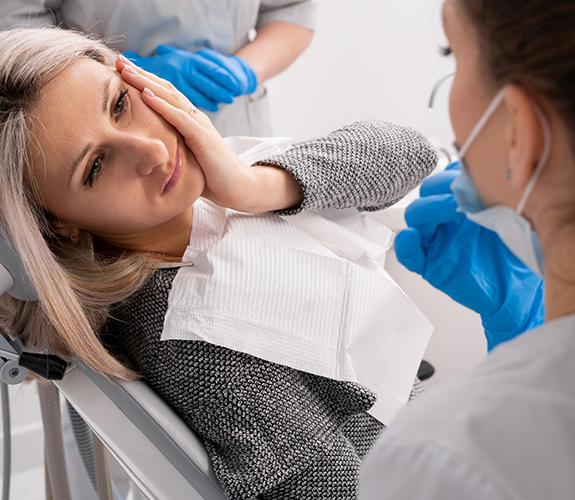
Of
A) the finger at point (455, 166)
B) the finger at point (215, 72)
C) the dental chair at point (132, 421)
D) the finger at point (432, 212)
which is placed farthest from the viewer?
the finger at point (215, 72)

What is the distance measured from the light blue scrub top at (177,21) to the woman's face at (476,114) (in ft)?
2.81

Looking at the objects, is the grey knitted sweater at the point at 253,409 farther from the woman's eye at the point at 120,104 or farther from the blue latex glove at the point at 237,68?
the blue latex glove at the point at 237,68

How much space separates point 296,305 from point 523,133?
1.84 ft

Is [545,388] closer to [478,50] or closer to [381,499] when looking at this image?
[381,499]

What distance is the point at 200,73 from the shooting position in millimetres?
1264

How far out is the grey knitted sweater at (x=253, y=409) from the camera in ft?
2.75

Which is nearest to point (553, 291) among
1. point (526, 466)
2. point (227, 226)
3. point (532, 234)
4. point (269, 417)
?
point (532, 234)

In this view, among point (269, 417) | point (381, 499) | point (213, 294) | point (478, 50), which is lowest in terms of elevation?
point (269, 417)

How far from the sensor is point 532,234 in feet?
1.81

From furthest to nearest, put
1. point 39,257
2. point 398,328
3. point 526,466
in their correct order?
point 398,328
point 39,257
point 526,466

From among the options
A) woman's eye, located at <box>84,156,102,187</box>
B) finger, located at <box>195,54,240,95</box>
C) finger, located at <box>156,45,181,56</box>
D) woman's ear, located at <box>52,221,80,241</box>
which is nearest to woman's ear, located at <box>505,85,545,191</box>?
woman's eye, located at <box>84,156,102,187</box>

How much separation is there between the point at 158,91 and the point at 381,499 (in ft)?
2.35

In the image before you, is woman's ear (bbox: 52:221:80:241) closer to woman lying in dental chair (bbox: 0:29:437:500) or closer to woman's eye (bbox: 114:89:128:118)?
woman lying in dental chair (bbox: 0:29:437:500)

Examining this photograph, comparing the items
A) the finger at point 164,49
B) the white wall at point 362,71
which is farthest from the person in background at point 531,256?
the white wall at point 362,71
